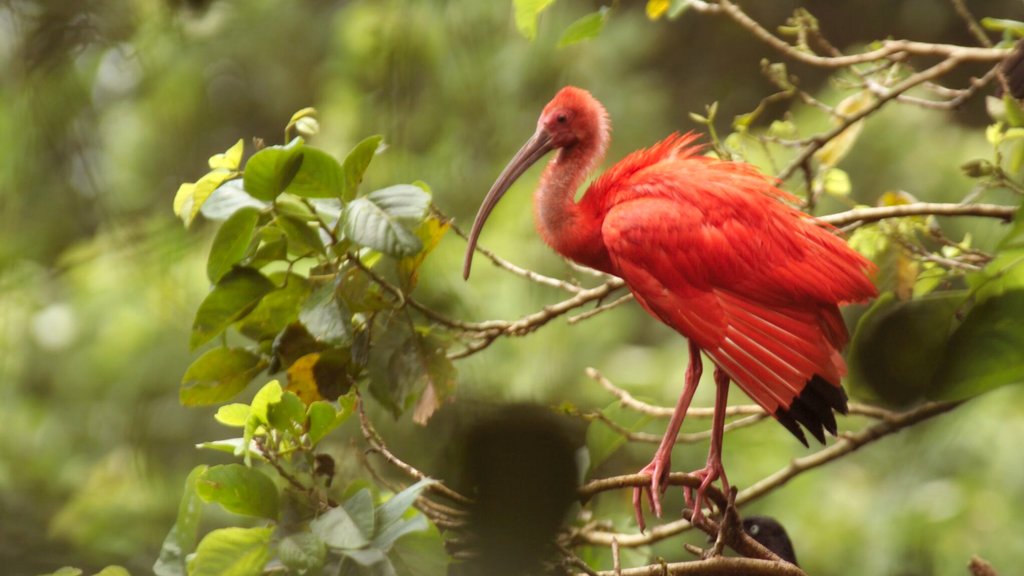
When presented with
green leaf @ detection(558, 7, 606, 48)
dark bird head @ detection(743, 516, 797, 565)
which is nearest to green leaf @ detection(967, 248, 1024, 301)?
dark bird head @ detection(743, 516, 797, 565)

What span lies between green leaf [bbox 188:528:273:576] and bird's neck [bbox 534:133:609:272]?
1.08 ft

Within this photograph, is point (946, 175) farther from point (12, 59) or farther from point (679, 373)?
point (12, 59)

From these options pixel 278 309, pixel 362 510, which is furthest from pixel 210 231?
pixel 362 510

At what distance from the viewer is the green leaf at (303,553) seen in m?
0.51

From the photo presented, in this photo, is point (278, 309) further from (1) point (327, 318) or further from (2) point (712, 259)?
(2) point (712, 259)

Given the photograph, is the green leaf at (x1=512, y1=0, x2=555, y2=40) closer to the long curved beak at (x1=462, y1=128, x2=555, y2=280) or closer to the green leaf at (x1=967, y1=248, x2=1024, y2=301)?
the long curved beak at (x1=462, y1=128, x2=555, y2=280)

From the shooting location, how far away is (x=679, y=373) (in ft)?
5.14

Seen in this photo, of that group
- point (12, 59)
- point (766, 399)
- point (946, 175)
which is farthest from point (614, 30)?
point (12, 59)

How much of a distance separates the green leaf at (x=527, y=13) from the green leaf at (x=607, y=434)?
0.89 feet

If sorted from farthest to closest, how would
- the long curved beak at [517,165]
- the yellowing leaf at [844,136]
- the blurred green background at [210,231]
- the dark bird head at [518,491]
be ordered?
the yellowing leaf at [844,136] < the long curved beak at [517,165] < the blurred green background at [210,231] < the dark bird head at [518,491]

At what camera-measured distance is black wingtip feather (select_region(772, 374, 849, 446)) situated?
2.12 ft

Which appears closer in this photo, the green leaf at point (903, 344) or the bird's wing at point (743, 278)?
the bird's wing at point (743, 278)

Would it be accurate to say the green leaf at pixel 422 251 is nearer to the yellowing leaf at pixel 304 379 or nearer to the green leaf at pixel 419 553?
the yellowing leaf at pixel 304 379

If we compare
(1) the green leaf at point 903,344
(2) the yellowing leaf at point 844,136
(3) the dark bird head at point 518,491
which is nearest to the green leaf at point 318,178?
(3) the dark bird head at point 518,491
